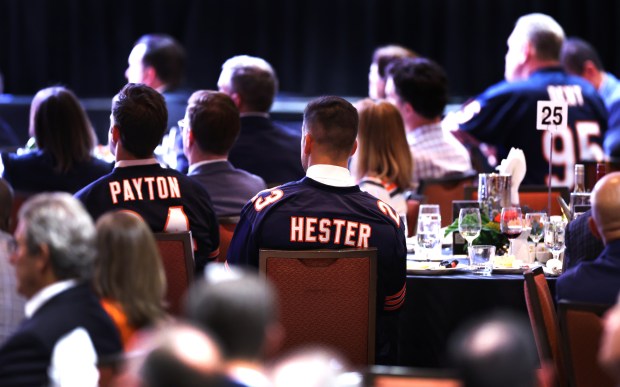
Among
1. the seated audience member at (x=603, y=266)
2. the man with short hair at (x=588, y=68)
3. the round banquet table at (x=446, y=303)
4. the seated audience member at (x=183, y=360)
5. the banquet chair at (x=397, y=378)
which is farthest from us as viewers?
the man with short hair at (x=588, y=68)

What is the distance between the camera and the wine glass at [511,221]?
15.0ft

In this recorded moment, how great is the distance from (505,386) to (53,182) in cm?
405

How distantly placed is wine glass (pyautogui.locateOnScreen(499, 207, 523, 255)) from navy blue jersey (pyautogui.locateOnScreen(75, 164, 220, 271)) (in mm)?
1152

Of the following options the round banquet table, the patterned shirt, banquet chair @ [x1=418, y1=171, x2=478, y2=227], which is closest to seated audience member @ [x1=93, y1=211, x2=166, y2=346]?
the round banquet table

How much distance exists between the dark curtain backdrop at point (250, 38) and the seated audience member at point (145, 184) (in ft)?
24.8

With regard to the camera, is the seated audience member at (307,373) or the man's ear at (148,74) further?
the man's ear at (148,74)

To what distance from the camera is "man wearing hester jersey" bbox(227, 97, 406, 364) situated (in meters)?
3.96

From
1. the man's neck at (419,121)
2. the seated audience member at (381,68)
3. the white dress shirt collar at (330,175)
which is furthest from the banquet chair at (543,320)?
the seated audience member at (381,68)

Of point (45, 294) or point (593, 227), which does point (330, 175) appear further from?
point (45, 294)

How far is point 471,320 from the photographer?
171 inches

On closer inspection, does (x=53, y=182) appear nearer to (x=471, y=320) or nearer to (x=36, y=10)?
(x=471, y=320)

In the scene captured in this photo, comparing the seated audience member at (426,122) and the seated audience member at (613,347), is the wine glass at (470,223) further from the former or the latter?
the seated audience member at (613,347)

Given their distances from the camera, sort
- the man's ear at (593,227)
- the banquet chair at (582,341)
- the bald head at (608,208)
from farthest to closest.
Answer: the man's ear at (593,227)
the bald head at (608,208)
the banquet chair at (582,341)

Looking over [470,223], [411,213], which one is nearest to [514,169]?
[470,223]
